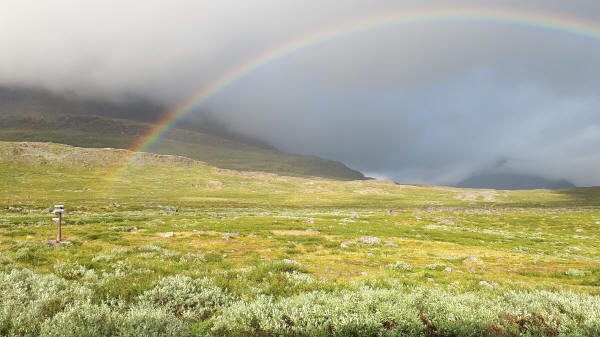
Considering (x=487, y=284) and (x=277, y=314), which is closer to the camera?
(x=277, y=314)

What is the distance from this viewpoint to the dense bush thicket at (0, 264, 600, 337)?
625 cm

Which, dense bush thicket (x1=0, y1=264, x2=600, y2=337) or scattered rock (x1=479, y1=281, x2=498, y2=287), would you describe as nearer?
dense bush thicket (x1=0, y1=264, x2=600, y2=337)

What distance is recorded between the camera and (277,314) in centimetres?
694

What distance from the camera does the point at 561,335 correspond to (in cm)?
622

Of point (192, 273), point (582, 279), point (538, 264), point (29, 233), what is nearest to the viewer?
point (192, 273)

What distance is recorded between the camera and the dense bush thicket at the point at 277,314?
6254mm

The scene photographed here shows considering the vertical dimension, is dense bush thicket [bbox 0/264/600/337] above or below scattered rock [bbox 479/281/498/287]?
above

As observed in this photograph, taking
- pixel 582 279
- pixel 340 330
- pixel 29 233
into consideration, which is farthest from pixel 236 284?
pixel 29 233

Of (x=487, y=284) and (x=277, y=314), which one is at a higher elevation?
(x=277, y=314)

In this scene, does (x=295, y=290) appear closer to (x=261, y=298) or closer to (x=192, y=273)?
(x=261, y=298)

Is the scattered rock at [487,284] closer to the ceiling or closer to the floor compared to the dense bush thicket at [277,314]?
closer to the floor

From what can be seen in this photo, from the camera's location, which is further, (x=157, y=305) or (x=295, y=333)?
(x=157, y=305)

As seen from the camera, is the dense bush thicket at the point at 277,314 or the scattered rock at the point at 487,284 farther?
the scattered rock at the point at 487,284

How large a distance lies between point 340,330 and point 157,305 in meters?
5.39
